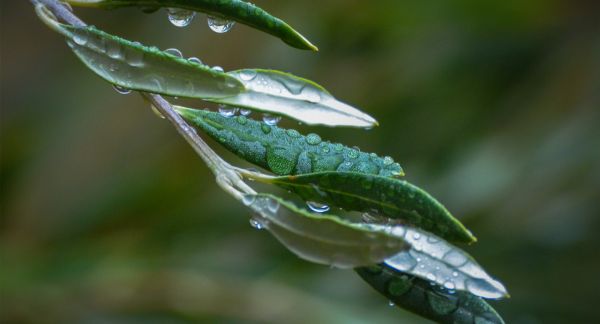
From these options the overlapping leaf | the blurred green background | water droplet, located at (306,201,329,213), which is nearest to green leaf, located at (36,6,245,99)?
the overlapping leaf

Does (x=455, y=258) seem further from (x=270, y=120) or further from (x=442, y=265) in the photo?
(x=270, y=120)

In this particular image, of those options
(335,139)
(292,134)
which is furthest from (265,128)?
(335,139)

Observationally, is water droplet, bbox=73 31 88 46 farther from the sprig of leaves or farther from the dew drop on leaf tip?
the dew drop on leaf tip

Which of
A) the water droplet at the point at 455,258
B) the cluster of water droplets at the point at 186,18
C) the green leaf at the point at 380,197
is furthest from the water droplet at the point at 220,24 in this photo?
the water droplet at the point at 455,258

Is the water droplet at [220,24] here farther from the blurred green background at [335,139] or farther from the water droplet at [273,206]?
the blurred green background at [335,139]

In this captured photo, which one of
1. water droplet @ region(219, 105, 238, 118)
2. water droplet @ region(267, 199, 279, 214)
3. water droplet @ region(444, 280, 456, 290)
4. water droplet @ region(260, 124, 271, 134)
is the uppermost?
water droplet @ region(219, 105, 238, 118)

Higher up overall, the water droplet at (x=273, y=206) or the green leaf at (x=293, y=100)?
the green leaf at (x=293, y=100)

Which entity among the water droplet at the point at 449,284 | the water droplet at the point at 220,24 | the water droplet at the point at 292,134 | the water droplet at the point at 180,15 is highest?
the water droplet at the point at 220,24
